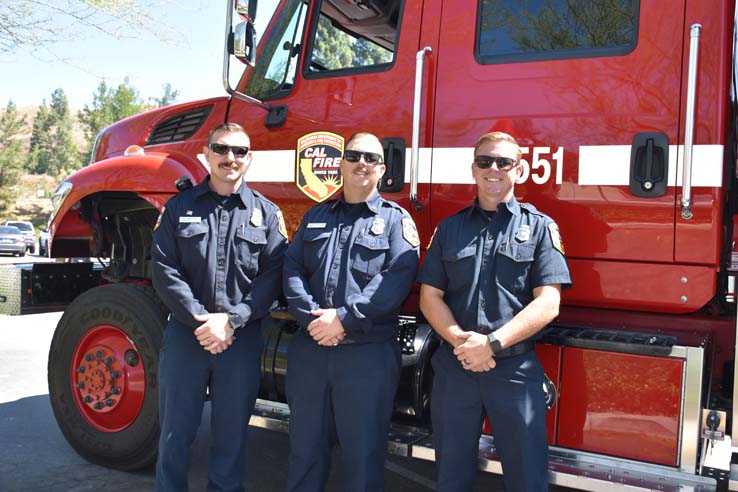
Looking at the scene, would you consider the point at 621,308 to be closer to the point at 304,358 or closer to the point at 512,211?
the point at 512,211

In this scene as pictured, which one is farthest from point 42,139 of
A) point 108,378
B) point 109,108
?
point 108,378

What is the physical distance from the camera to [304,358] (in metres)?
2.87

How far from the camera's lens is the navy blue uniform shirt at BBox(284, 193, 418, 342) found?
9.12 ft

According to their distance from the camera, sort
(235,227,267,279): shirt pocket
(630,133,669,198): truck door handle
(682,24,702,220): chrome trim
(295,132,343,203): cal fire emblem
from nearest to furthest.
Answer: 1. (682,24,702,220): chrome trim
2. (630,133,669,198): truck door handle
3. (235,227,267,279): shirt pocket
4. (295,132,343,203): cal fire emblem

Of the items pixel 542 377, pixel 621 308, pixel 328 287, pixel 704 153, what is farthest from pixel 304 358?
pixel 704 153

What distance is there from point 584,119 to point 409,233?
87 centimetres

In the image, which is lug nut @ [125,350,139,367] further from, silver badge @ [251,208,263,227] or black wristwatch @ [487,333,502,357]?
black wristwatch @ [487,333,502,357]

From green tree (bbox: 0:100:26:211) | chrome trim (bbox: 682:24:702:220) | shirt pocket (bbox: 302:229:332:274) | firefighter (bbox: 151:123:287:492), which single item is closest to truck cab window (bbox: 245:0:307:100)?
firefighter (bbox: 151:123:287:492)

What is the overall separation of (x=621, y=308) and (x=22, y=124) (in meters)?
58.0

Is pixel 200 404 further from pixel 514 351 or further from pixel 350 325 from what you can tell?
pixel 514 351

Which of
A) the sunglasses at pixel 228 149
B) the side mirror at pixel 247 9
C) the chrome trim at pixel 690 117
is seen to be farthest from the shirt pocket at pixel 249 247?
the chrome trim at pixel 690 117

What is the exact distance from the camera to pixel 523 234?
263 centimetres

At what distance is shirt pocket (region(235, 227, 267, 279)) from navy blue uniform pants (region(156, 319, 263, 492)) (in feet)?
0.94

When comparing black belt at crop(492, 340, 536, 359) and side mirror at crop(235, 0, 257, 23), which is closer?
black belt at crop(492, 340, 536, 359)
